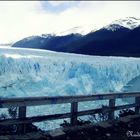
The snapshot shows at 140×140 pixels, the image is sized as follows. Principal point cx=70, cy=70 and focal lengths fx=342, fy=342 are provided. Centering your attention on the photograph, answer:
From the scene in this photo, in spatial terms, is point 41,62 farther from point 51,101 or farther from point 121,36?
point 121,36

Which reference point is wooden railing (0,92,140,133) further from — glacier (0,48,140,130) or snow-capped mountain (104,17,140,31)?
snow-capped mountain (104,17,140,31)

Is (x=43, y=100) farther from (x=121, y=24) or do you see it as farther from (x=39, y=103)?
(x=121, y=24)

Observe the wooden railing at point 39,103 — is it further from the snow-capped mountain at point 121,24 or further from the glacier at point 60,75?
the snow-capped mountain at point 121,24

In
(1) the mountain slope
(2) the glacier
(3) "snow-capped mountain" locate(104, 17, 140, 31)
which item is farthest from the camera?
(3) "snow-capped mountain" locate(104, 17, 140, 31)

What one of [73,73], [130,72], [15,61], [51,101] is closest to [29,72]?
[15,61]

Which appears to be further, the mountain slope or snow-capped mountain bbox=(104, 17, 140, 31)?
snow-capped mountain bbox=(104, 17, 140, 31)

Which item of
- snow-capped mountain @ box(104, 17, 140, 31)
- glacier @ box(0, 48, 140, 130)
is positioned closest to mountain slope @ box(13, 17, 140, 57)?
snow-capped mountain @ box(104, 17, 140, 31)

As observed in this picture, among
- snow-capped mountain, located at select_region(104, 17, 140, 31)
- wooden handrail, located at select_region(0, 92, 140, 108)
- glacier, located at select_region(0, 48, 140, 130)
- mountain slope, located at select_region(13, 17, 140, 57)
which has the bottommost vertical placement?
glacier, located at select_region(0, 48, 140, 130)

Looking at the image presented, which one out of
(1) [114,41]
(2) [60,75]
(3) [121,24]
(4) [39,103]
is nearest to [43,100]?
(4) [39,103]

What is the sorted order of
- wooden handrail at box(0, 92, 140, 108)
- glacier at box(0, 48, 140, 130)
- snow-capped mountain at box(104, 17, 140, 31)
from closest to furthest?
wooden handrail at box(0, 92, 140, 108)
glacier at box(0, 48, 140, 130)
snow-capped mountain at box(104, 17, 140, 31)
